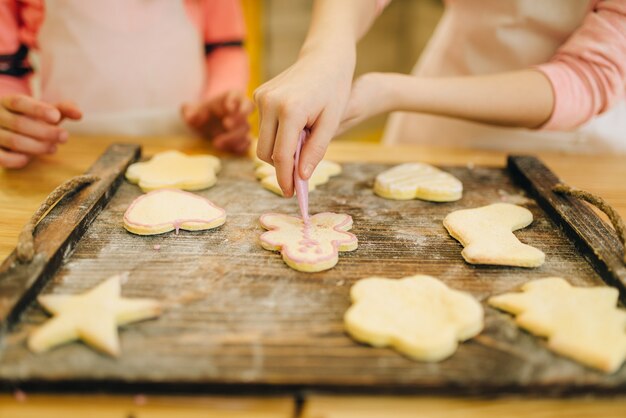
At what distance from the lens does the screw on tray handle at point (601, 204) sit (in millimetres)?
1040

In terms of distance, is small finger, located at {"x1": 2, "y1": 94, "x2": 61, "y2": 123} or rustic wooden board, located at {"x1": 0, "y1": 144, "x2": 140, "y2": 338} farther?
small finger, located at {"x1": 2, "y1": 94, "x2": 61, "y2": 123}

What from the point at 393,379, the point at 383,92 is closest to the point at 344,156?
the point at 383,92

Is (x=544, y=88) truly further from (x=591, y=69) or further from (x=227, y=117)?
(x=227, y=117)

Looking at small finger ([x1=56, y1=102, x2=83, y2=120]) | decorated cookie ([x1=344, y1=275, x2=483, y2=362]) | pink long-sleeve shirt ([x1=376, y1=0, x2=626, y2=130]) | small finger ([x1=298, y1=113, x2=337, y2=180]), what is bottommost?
decorated cookie ([x1=344, y1=275, x2=483, y2=362])

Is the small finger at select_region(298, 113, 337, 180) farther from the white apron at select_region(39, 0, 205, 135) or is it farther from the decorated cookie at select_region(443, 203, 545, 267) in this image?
the white apron at select_region(39, 0, 205, 135)

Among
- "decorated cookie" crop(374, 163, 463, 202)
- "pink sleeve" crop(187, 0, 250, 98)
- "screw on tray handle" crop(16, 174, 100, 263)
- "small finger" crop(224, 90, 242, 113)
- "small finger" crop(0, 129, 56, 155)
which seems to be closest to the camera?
"screw on tray handle" crop(16, 174, 100, 263)

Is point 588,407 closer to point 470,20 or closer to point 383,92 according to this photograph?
point 383,92

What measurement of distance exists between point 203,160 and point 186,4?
0.68 m

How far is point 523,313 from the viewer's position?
863mm

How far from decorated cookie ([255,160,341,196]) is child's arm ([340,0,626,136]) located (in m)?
0.14

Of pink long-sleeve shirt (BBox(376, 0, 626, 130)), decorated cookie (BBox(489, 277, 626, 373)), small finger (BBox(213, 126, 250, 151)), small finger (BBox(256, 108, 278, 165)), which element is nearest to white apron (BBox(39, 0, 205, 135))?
small finger (BBox(213, 126, 250, 151))

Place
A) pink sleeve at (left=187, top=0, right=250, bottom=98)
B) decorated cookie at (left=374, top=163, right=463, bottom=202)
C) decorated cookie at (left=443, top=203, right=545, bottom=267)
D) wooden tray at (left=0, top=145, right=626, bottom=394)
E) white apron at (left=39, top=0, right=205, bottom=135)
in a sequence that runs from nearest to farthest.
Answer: wooden tray at (left=0, top=145, right=626, bottom=394)
decorated cookie at (left=443, top=203, right=545, bottom=267)
decorated cookie at (left=374, top=163, right=463, bottom=202)
white apron at (left=39, top=0, right=205, bottom=135)
pink sleeve at (left=187, top=0, right=250, bottom=98)

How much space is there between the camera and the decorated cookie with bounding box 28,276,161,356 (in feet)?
2.55

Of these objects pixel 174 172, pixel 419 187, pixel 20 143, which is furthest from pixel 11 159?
pixel 419 187
